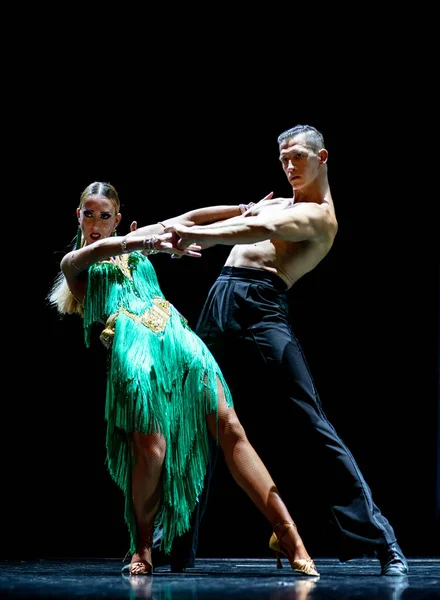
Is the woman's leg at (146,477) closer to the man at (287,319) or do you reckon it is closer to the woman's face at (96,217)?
the man at (287,319)

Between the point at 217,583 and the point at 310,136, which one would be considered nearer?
the point at 217,583

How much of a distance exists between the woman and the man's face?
424 millimetres

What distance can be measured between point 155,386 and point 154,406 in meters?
0.05

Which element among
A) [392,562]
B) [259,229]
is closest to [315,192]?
[259,229]

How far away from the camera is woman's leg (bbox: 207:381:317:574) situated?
233 cm

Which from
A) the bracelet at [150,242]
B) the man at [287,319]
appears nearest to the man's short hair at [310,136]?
the man at [287,319]

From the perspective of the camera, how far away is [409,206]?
3912mm

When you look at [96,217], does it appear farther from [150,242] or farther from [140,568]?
[140,568]

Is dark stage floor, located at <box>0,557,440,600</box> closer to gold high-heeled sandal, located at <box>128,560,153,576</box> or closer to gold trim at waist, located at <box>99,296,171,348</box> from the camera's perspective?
gold high-heeled sandal, located at <box>128,560,153,576</box>

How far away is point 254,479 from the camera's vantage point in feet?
7.82

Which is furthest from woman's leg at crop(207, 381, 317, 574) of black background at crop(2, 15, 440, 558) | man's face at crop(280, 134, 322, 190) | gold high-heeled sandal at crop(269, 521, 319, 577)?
black background at crop(2, 15, 440, 558)

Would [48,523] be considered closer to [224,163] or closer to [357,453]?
[357,453]

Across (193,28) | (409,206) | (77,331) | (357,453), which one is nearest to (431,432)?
(357,453)

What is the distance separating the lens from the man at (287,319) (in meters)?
2.44
